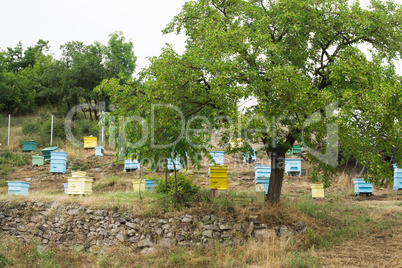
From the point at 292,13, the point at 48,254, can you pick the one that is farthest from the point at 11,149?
the point at 292,13

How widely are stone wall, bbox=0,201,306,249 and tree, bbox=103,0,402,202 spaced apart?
2342mm

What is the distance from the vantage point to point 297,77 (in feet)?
34.1

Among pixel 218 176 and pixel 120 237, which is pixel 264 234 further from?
pixel 120 237

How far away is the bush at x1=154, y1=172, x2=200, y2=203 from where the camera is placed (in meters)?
12.6

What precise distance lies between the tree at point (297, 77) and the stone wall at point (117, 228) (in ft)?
7.68

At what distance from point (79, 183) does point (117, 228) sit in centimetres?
332

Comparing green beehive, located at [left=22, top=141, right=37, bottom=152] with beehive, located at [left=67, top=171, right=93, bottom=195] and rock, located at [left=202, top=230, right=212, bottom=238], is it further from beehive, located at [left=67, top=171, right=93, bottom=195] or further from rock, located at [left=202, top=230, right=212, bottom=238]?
rock, located at [left=202, top=230, right=212, bottom=238]

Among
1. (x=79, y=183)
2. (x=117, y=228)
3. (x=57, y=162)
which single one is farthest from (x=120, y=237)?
(x=57, y=162)

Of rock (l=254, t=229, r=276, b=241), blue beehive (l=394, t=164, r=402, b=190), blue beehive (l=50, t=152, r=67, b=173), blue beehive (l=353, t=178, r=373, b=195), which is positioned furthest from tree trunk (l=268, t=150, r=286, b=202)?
blue beehive (l=50, t=152, r=67, b=173)

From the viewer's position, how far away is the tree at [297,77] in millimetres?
10156

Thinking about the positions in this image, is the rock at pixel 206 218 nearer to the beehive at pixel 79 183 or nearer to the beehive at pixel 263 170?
the beehive at pixel 79 183

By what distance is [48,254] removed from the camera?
1163 cm

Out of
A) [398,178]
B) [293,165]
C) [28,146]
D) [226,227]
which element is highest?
Answer: [28,146]

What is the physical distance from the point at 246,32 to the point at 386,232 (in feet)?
25.9
